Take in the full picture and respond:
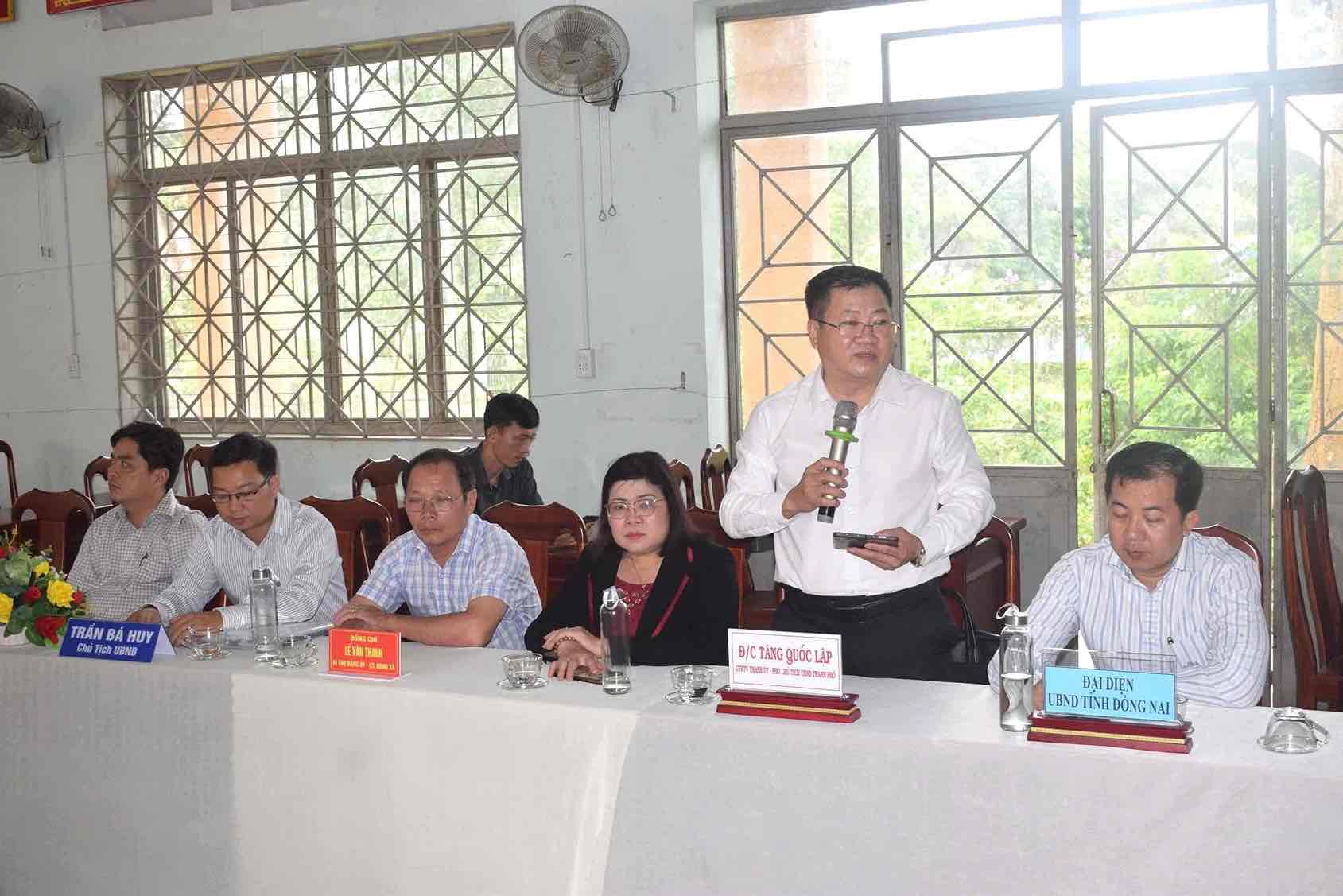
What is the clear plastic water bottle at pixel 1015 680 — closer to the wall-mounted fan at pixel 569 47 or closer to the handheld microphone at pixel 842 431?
the handheld microphone at pixel 842 431

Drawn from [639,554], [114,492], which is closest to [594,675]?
[639,554]

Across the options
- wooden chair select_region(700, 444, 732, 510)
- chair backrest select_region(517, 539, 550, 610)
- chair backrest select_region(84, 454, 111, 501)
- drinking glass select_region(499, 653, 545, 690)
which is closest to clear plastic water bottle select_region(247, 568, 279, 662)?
drinking glass select_region(499, 653, 545, 690)

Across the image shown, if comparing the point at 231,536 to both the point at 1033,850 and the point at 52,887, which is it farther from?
the point at 1033,850

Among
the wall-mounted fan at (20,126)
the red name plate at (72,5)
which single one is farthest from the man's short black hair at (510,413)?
the wall-mounted fan at (20,126)

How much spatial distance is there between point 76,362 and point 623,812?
229 inches

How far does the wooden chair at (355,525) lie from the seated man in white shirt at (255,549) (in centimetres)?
28

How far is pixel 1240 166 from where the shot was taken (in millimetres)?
4902

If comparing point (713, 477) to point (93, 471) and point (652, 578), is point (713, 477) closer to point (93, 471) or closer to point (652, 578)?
point (652, 578)

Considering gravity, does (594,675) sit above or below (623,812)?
above

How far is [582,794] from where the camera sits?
6.68ft

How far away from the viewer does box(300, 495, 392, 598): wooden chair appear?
349 cm

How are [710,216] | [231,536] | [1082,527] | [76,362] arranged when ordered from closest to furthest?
[231,536]
[1082,527]
[710,216]
[76,362]

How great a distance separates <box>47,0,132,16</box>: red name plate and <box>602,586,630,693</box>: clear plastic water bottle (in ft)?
17.8

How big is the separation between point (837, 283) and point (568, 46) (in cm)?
305
